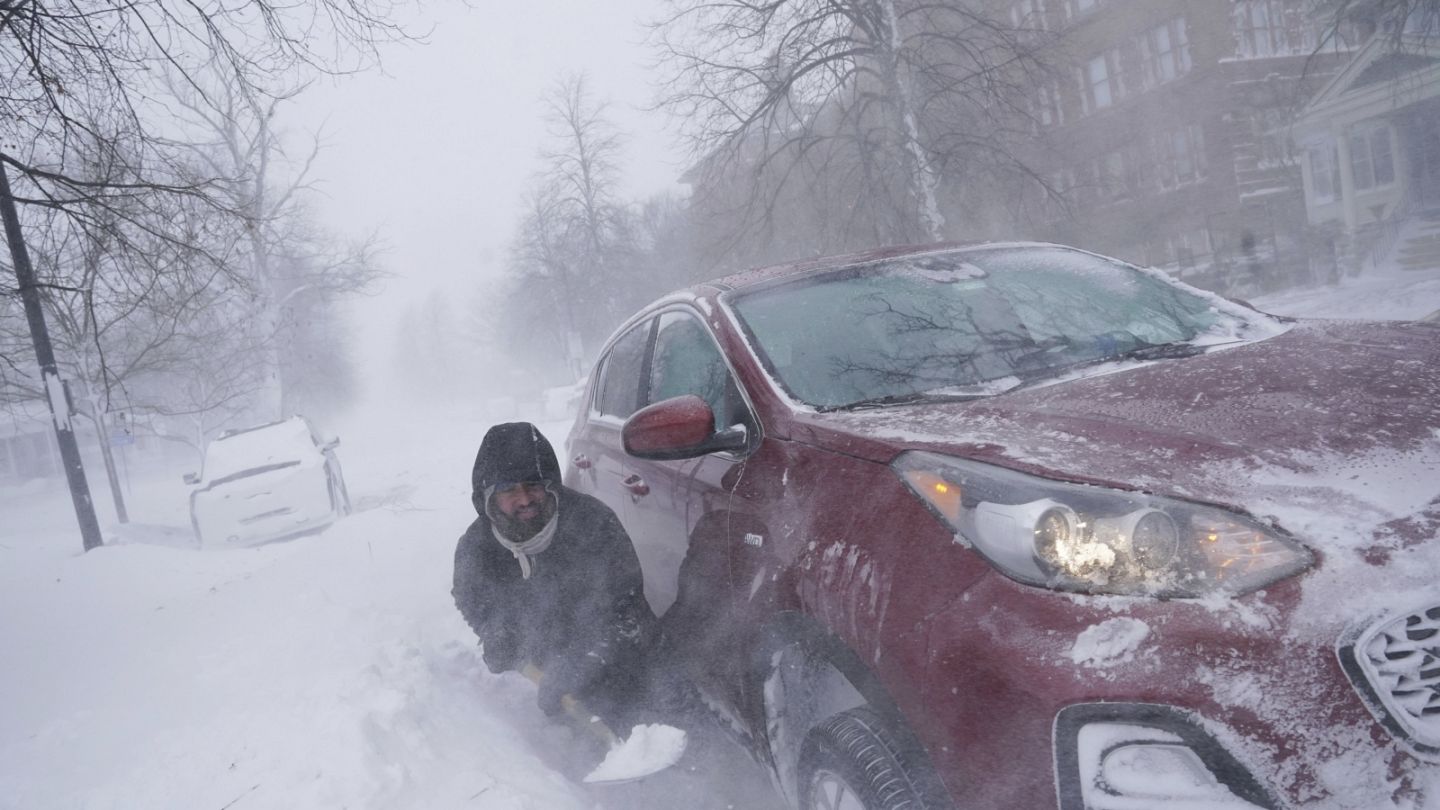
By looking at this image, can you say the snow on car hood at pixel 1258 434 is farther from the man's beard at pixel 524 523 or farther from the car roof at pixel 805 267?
the man's beard at pixel 524 523

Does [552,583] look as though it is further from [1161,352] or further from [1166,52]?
[1166,52]

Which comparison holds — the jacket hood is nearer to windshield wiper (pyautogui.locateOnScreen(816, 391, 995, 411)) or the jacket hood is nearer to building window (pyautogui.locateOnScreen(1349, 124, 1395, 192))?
windshield wiper (pyautogui.locateOnScreen(816, 391, 995, 411))

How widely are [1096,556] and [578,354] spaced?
102 feet

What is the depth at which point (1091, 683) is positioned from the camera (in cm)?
147

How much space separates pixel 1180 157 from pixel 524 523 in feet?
96.6

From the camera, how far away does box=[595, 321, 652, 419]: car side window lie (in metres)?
3.90

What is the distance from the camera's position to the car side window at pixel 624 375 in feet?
12.8

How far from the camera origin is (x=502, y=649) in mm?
3844

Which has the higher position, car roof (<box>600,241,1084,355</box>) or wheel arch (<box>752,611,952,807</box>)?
car roof (<box>600,241,1084,355</box>)

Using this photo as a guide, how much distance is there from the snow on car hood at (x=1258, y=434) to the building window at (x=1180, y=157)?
28.6 m

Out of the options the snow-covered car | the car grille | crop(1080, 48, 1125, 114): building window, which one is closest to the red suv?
the car grille

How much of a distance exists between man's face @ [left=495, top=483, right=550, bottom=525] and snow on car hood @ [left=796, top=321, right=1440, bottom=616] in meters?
1.70

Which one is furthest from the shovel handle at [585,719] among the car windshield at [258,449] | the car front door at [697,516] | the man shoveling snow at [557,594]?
the car windshield at [258,449]

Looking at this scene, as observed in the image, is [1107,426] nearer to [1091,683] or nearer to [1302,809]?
[1091,683]
